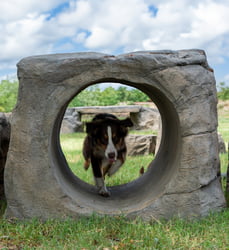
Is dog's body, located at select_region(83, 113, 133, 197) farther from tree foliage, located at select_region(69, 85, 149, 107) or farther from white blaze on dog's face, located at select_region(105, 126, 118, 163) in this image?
tree foliage, located at select_region(69, 85, 149, 107)

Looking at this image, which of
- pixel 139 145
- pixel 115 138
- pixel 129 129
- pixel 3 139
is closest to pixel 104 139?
pixel 115 138

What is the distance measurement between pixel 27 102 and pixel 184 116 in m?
1.75

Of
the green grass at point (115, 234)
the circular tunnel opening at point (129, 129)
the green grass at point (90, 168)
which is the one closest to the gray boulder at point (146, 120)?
the circular tunnel opening at point (129, 129)

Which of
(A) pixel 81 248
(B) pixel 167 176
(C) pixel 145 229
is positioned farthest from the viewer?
(B) pixel 167 176

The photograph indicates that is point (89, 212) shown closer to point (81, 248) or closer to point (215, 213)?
point (81, 248)

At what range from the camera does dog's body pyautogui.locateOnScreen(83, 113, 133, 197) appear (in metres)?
5.40

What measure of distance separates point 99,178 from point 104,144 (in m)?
0.52

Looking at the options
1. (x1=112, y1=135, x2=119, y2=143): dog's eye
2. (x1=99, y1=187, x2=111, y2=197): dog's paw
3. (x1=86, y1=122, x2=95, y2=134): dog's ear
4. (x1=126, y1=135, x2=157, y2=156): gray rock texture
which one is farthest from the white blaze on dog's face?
(x1=126, y1=135, x2=157, y2=156): gray rock texture

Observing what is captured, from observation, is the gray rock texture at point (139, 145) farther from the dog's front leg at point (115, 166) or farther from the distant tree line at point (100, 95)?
the distant tree line at point (100, 95)

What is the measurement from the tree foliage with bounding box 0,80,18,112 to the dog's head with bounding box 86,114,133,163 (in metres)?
17.2

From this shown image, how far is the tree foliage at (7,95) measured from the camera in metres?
22.7

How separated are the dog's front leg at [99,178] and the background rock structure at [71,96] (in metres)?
0.88

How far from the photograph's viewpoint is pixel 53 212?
14.0ft

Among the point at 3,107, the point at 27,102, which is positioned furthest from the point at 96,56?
the point at 3,107
